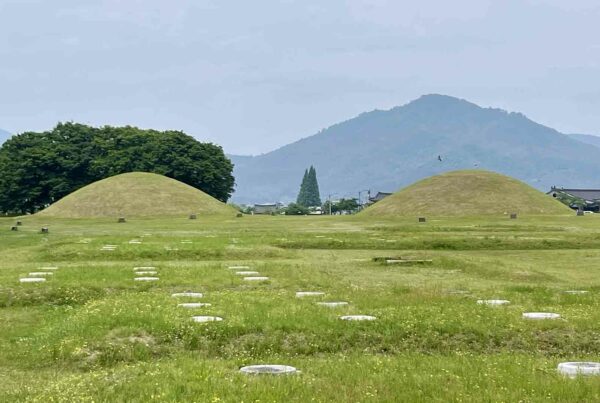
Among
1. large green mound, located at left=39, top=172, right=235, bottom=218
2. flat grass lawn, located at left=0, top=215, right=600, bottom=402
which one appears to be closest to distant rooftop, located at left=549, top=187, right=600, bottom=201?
large green mound, located at left=39, top=172, right=235, bottom=218

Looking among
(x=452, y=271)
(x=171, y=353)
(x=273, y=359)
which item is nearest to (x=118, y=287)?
(x=171, y=353)

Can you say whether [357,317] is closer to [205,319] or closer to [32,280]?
[205,319]

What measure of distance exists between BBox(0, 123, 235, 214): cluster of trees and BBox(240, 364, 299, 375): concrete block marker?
348 feet

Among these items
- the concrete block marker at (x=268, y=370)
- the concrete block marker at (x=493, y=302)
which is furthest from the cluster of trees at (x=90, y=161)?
the concrete block marker at (x=268, y=370)

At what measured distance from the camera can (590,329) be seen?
42.3 ft

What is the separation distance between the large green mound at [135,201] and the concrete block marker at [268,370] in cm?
7641

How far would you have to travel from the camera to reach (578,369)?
31.5 feet

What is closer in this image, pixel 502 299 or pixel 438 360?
pixel 438 360

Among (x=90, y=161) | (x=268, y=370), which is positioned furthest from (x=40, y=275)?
(x=90, y=161)

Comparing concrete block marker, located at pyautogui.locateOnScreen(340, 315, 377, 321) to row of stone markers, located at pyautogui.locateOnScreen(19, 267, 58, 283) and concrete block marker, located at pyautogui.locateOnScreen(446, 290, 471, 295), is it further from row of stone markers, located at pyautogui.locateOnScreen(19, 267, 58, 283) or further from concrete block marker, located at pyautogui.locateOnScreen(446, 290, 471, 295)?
row of stone markers, located at pyautogui.locateOnScreen(19, 267, 58, 283)

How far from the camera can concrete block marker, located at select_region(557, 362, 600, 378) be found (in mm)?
9380

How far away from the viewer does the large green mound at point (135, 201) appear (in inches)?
3364

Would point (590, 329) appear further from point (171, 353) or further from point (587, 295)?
point (171, 353)

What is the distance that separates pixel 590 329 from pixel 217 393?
8.53 m
